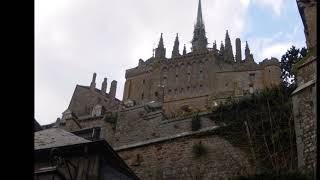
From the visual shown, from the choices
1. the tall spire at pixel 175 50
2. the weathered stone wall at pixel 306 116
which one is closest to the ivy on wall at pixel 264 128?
the weathered stone wall at pixel 306 116

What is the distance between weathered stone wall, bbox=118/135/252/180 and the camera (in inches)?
686

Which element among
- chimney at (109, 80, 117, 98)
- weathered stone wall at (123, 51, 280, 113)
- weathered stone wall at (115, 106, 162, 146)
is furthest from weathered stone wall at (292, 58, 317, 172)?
chimney at (109, 80, 117, 98)

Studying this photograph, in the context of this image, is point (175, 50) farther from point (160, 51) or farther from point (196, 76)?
point (196, 76)

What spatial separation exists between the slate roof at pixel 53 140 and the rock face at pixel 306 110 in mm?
6248

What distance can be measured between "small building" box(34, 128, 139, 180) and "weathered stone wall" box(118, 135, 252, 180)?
4352mm

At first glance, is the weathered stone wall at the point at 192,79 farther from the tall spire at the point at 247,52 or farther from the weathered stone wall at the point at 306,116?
the weathered stone wall at the point at 306,116

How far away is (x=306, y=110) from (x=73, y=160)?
703cm

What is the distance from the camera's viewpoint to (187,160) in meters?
18.2

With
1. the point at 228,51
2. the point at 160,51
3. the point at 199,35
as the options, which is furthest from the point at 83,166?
the point at 199,35

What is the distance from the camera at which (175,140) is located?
61.6ft

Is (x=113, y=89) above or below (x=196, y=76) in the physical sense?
below

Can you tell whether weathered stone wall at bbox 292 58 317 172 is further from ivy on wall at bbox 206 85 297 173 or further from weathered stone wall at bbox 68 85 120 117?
weathered stone wall at bbox 68 85 120 117
